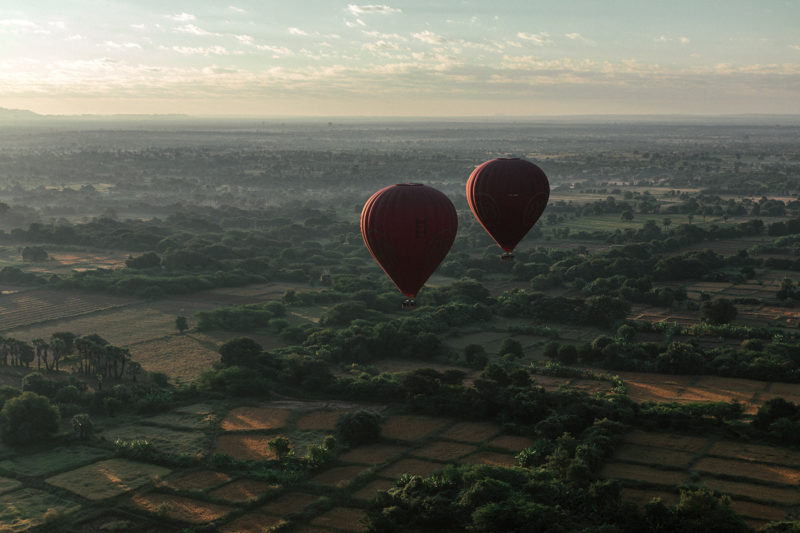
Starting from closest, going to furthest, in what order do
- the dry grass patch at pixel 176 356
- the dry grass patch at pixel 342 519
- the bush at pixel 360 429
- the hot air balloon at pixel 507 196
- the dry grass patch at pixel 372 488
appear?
the dry grass patch at pixel 342 519 < the dry grass patch at pixel 372 488 < the bush at pixel 360 429 < the hot air balloon at pixel 507 196 < the dry grass patch at pixel 176 356

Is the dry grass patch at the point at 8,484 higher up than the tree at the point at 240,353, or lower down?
lower down

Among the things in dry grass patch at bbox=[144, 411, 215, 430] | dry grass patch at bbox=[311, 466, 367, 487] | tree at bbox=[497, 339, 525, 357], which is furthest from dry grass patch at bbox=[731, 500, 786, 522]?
dry grass patch at bbox=[144, 411, 215, 430]

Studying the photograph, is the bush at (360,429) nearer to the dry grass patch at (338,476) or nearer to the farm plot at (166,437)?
the dry grass patch at (338,476)

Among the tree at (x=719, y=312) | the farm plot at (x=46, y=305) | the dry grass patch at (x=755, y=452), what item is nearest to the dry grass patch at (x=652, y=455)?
the dry grass patch at (x=755, y=452)

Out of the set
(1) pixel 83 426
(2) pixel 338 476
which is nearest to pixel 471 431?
(2) pixel 338 476

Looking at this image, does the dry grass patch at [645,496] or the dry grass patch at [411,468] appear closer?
the dry grass patch at [645,496]

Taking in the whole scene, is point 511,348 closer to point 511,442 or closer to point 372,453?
point 511,442
